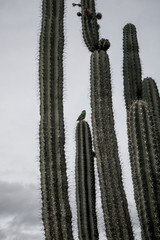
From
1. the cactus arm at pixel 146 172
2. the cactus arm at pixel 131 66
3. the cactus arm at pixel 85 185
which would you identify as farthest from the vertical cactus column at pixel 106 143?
the cactus arm at pixel 146 172

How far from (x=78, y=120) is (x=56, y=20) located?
2105mm

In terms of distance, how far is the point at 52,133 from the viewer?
618 cm

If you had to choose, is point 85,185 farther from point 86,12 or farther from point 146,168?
point 86,12

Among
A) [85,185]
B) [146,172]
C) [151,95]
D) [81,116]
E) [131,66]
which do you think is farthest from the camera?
[131,66]

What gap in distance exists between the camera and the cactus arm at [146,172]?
534cm

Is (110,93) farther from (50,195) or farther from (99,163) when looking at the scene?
(50,195)

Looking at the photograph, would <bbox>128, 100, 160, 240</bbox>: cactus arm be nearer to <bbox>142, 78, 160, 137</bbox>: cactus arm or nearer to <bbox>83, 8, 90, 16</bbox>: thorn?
<bbox>142, 78, 160, 137</bbox>: cactus arm

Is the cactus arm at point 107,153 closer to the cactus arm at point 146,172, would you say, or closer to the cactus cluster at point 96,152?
the cactus cluster at point 96,152

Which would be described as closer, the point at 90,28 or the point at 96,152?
the point at 96,152

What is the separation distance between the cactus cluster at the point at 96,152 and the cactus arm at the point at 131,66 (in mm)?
28

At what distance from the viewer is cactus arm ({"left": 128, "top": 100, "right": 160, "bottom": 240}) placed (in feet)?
17.5

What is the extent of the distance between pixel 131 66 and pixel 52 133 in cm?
269

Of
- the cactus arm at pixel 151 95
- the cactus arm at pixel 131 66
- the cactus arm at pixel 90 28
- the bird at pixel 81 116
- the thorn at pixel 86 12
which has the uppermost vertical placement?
the thorn at pixel 86 12

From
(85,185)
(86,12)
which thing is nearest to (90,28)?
(86,12)
